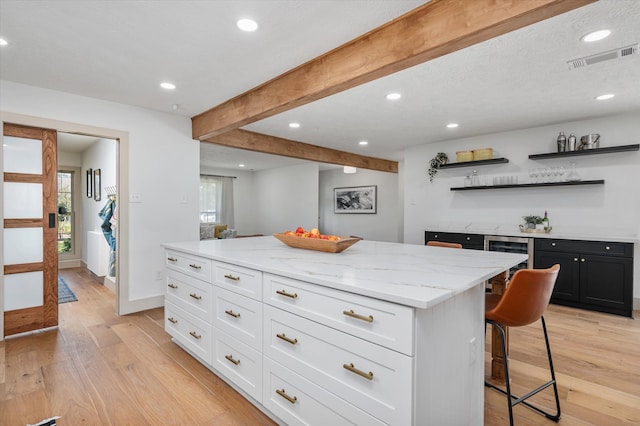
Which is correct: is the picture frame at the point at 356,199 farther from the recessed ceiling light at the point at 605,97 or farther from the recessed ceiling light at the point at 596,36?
the recessed ceiling light at the point at 596,36

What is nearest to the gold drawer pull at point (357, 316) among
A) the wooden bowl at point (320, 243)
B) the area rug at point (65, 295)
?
the wooden bowl at point (320, 243)

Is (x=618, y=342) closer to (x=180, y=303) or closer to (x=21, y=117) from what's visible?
(x=180, y=303)

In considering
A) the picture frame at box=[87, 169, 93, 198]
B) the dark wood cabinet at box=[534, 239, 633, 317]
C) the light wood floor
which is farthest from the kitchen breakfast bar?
the picture frame at box=[87, 169, 93, 198]

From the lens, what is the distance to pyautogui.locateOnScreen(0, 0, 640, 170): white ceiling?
195 centimetres

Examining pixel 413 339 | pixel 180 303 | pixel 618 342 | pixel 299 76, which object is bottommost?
pixel 618 342

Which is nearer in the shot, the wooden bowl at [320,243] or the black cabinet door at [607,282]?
the wooden bowl at [320,243]

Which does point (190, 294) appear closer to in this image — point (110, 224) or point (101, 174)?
point (110, 224)

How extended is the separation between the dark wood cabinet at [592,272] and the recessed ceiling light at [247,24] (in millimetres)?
4069

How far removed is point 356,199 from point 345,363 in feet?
26.0

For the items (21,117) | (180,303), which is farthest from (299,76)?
(21,117)

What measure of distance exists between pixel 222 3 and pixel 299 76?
3.02 feet

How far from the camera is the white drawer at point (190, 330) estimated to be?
7.40ft

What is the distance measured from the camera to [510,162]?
4789mm

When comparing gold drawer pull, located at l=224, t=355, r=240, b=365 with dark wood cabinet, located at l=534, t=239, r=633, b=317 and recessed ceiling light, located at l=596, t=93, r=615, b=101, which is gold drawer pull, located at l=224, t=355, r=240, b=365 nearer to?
dark wood cabinet, located at l=534, t=239, r=633, b=317
